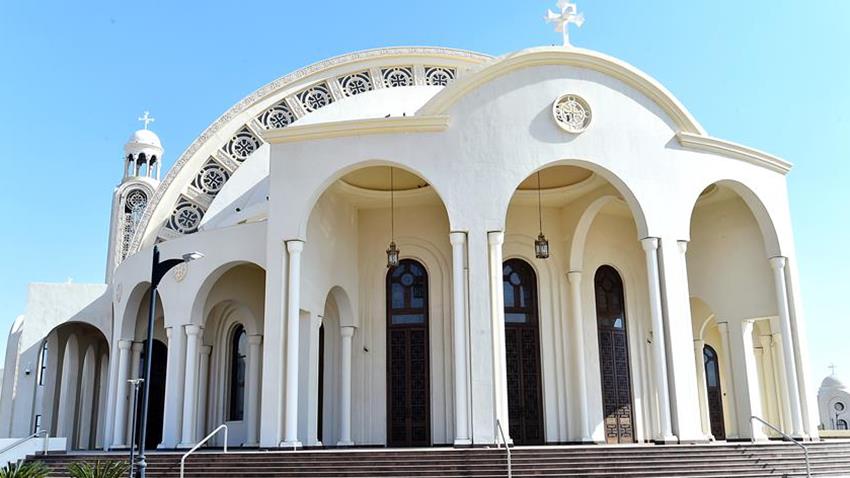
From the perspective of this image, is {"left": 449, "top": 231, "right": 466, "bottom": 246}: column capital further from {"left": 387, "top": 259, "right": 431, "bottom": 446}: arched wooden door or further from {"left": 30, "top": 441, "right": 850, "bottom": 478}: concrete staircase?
{"left": 387, "top": 259, "right": 431, "bottom": 446}: arched wooden door

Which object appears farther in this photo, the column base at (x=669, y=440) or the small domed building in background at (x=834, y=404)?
the small domed building in background at (x=834, y=404)

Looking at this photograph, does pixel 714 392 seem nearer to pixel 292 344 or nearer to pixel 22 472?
pixel 292 344

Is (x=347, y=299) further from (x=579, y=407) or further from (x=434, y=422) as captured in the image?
(x=579, y=407)

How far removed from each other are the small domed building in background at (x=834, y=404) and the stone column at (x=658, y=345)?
25496mm

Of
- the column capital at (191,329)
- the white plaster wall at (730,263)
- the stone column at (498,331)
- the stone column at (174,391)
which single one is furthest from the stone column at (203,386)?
the white plaster wall at (730,263)

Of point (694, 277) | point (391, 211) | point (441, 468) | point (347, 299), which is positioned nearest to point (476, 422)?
point (441, 468)

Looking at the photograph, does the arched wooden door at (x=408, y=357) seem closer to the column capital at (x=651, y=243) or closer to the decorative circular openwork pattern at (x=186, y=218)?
the column capital at (x=651, y=243)

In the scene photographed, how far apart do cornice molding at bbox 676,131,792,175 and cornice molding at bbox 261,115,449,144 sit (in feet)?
16.9

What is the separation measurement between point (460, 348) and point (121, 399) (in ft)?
32.0

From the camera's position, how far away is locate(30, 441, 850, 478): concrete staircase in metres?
13.0

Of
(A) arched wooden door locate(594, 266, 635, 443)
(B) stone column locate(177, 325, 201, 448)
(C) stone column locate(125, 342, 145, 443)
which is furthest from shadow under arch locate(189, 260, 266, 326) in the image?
(A) arched wooden door locate(594, 266, 635, 443)

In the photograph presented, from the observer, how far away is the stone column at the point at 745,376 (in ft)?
59.2

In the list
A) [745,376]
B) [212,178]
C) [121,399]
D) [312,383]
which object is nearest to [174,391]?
[121,399]

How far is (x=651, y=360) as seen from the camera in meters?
19.0
